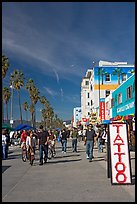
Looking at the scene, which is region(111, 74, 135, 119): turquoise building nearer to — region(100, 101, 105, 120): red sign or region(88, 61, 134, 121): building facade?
region(100, 101, 105, 120): red sign

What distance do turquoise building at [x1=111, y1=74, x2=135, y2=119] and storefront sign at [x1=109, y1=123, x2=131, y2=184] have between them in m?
15.9

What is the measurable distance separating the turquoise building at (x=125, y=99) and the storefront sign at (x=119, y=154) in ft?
52.2

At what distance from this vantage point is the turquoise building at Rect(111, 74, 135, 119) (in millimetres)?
24581

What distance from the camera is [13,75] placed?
52.8 m

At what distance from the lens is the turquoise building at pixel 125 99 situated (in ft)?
80.6

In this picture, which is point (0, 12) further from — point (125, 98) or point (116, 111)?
point (116, 111)

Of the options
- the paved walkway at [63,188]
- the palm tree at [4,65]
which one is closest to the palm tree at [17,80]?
the palm tree at [4,65]

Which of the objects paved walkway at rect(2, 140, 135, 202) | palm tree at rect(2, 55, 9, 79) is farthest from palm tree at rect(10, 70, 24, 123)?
paved walkway at rect(2, 140, 135, 202)

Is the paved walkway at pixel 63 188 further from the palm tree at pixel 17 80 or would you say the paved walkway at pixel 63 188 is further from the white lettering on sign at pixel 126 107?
the palm tree at pixel 17 80

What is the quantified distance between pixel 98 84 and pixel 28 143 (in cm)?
4609

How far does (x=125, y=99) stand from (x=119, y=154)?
2045 centimetres

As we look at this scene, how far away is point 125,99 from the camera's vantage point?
28125 mm

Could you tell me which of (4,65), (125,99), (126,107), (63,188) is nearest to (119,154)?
(63,188)

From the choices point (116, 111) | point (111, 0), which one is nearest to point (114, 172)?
point (111, 0)
